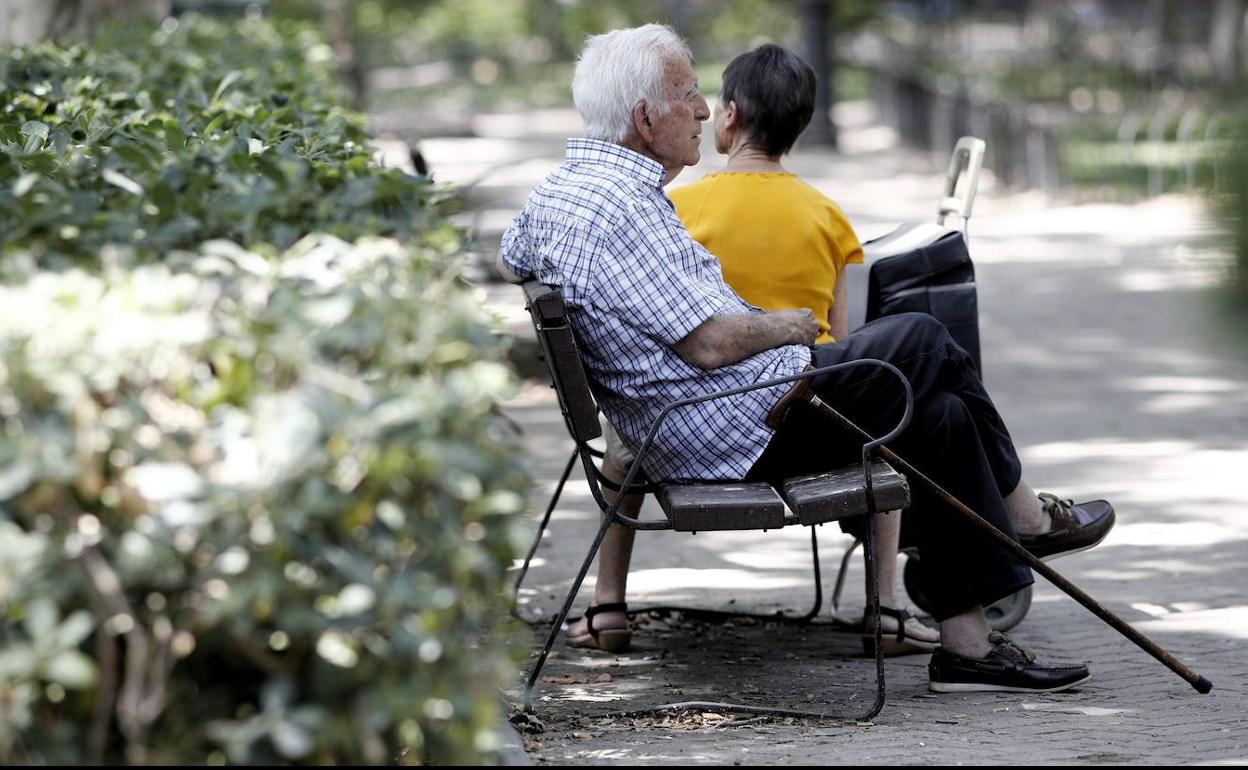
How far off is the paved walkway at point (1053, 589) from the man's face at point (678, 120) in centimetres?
140

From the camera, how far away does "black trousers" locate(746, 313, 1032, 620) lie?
462cm

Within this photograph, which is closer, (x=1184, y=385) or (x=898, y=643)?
(x=898, y=643)

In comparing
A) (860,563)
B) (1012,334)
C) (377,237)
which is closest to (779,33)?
(1012,334)

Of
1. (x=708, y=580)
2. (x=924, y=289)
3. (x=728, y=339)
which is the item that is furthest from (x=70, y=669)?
(x=708, y=580)

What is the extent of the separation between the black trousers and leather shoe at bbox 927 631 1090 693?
13 centimetres

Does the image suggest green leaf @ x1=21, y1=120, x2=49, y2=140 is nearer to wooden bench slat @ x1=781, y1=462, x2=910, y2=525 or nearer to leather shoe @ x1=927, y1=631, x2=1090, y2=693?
wooden bench slat @ x1=781, y1=462, x2=910, y2=525

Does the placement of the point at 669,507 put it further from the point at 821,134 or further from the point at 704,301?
the point at 821,134

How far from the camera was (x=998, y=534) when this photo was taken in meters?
4.50

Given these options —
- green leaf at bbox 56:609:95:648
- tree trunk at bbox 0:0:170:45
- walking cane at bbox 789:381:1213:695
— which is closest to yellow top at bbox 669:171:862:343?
walking cane at bbox 789:381:1213:695

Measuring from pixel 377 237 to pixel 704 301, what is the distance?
47.9 inches

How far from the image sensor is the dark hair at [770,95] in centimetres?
497

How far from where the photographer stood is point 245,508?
260cm

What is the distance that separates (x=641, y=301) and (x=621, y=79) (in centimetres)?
65

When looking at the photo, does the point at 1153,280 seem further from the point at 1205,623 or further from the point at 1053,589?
the point at 1205,623
